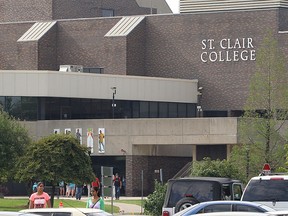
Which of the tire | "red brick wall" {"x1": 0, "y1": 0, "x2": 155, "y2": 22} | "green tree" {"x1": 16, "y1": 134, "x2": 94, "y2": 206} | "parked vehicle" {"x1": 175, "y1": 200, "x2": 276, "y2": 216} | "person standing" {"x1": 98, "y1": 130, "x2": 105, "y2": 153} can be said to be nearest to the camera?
"parked vehicle" {"x1": 175, "y1": 200, "x2": 276, "y2": 216}

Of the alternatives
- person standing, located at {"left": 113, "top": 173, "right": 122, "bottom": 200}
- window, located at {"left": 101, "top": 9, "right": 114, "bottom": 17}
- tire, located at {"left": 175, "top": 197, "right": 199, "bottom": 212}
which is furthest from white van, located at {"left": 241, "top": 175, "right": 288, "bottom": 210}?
window, located at {"left": 101, "top": 9, "right": 114, "bottom": 17}

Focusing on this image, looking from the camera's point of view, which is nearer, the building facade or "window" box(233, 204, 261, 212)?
"window" box(233, 204, 261, 212)

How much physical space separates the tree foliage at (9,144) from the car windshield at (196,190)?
29.5 m

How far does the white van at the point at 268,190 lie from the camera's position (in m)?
33.6

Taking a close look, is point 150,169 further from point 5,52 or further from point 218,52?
point 5,52

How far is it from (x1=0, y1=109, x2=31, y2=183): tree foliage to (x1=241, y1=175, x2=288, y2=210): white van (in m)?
30.3

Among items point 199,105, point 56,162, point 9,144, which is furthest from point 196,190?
point 199,105

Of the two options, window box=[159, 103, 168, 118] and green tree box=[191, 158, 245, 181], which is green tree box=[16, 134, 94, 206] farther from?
window box=[159, 103, 168, 118]

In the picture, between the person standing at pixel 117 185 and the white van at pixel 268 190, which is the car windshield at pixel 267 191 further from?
the person standing at pixel 117 185

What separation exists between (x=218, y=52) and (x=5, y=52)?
17.8m

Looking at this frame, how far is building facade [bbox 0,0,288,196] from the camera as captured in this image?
81562 millimetres

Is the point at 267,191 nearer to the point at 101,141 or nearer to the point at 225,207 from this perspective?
the point at 225,207

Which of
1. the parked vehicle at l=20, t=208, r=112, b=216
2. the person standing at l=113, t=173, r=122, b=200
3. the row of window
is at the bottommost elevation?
the parked vehicle at l=20, t=208, r=112, b=216

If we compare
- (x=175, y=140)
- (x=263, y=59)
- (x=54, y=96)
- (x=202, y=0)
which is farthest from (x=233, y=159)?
(x=202, y=0)
